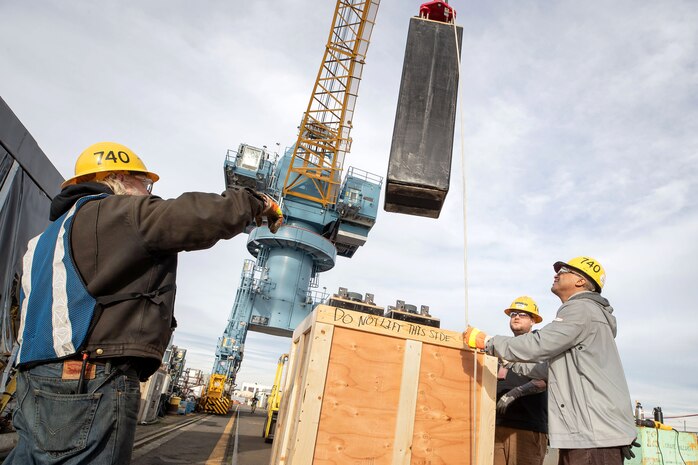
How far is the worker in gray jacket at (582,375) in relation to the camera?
8.20ft

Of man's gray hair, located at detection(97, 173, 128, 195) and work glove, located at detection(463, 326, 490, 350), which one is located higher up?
man's gray hair, located at detection(97, 173, 128, 195)

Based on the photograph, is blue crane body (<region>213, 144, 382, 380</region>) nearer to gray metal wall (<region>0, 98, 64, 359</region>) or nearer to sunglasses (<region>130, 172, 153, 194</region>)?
gray metal wall (<region>0, 98, 64, 359</region>)

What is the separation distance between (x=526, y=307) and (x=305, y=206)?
20501 millimetres

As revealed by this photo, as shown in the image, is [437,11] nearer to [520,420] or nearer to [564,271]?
[564,271]

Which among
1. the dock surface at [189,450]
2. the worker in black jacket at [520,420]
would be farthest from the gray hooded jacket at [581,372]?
the dock surface at [189,450]

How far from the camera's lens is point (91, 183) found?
1.95 m

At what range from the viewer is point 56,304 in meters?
1.70

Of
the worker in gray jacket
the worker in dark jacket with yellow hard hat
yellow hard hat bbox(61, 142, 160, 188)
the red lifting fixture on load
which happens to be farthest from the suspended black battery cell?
yellow hard hat bbox(61, 142, 160, 188)

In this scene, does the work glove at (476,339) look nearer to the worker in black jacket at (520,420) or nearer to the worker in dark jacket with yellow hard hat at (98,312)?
the worker in black jacket at (520,420)

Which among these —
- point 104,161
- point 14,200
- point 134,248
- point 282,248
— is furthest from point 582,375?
point 282,248

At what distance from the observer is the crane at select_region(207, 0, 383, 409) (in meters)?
23.3

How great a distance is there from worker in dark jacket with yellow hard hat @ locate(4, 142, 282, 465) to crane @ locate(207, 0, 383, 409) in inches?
828

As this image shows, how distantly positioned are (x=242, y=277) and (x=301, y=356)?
70.4 feet

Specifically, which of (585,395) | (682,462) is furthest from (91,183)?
(682,462)
